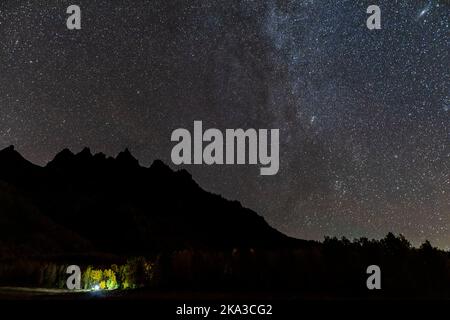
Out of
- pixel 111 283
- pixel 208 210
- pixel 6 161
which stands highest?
pixel 6 161

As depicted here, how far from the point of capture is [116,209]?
123688 millimetres

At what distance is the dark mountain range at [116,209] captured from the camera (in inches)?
3430

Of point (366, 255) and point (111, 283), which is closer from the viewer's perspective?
point (366, 255)

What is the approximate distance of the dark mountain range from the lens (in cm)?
8712

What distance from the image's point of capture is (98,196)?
130m

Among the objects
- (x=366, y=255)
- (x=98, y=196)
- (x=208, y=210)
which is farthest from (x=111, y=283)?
(x=208, y=210)

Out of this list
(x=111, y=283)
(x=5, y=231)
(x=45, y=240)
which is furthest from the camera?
(x=45, y=240)

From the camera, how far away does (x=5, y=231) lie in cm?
7388
